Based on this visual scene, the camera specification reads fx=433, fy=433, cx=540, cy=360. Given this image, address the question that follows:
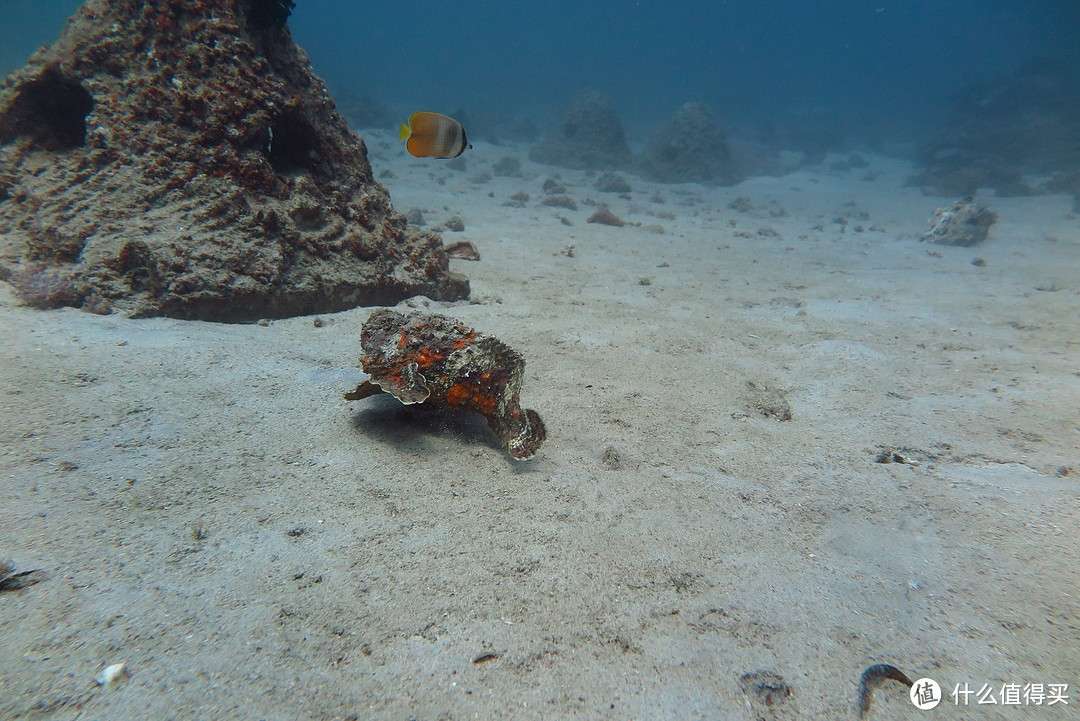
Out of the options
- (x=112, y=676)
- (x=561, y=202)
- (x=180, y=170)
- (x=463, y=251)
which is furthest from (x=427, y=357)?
(x=561, y=202)

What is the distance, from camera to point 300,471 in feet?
7.88

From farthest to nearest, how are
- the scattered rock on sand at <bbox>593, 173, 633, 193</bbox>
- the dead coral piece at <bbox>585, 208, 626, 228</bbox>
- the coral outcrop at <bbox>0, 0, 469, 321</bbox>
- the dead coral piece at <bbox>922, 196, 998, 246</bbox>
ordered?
the scattered rock on sand at <bbox>593, 173, 633, 193</bbox>, the dead coral piece at <bbox>585, 208, 626, 228</bbox>, the dead coral piece at <bbox>922, 196, 998, 246</bbox>, the coral outcrop at <bbox>0, 0, 469, 321</bbox>

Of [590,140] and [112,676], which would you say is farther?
[590,140]

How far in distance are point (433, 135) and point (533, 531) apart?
11.8 ft

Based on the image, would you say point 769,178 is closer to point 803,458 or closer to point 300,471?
point 803,458

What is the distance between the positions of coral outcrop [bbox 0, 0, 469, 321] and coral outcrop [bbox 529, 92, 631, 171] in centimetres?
2045

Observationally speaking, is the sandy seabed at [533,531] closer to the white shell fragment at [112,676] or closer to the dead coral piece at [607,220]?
the white shell fragment at [112,676]

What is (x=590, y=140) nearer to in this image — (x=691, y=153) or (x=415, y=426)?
(x=691, y=153)

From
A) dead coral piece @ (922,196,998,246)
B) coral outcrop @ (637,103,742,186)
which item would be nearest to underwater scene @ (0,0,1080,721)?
dead coral piece @ (922,196,998,246)

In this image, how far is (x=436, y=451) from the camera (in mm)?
2766

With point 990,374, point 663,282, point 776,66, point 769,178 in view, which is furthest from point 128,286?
point 776,66

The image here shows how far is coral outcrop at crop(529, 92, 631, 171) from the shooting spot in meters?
23.2

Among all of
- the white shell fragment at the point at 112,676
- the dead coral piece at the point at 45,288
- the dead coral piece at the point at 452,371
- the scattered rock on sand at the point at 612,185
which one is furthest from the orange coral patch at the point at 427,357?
the scattered rock on sand at the point at 612,185

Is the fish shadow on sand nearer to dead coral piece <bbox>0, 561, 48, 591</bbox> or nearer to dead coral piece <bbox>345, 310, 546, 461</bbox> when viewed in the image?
dead coral piece <bbox>345, 310, 546, 461</bbox>
